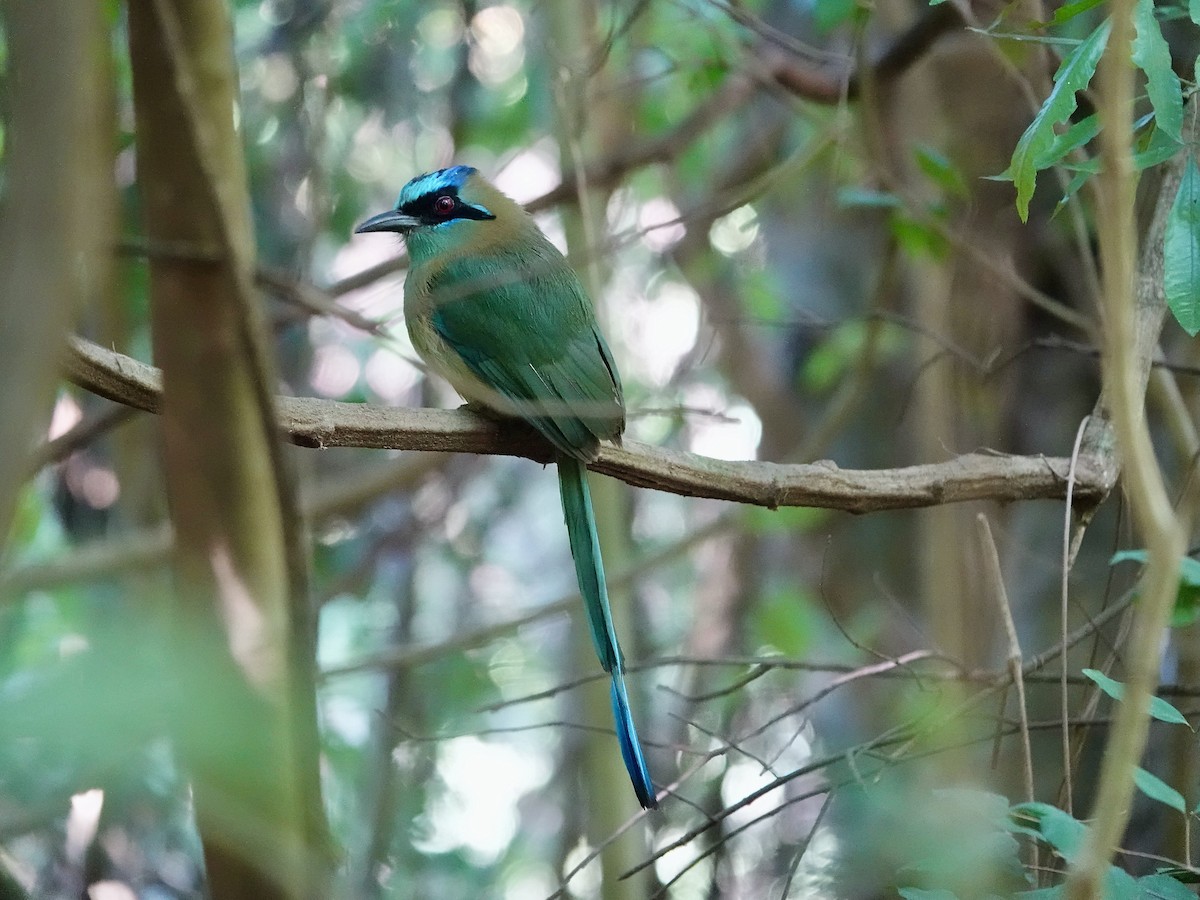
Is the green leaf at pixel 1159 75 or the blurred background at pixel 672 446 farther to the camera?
the blurred background at pixel 672 446

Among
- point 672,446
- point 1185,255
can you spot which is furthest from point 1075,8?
point 672,446

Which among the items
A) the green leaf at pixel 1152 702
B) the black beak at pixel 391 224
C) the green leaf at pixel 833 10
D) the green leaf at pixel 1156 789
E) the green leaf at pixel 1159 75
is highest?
the green leaf at pixel 833 10

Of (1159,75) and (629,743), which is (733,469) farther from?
(1159,75)

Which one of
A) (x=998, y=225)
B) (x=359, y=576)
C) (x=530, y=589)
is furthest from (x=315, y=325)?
(x=998, y=225)

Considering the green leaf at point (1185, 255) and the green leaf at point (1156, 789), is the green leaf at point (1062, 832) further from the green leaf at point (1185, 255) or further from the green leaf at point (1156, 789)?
the green leaf at point (1185, 255)

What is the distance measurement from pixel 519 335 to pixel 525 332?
2 centimetres

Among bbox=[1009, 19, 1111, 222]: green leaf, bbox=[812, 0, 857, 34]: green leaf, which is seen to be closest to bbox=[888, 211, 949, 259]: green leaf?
bbox=[812, 0, 857, 34]: green leaf

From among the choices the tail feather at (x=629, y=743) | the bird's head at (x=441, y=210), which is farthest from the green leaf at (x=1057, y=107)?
the bird's head at (x=441, y=210)

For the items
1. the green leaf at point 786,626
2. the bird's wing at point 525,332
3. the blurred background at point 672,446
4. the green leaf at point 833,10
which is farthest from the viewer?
the green leaf at point 786,626

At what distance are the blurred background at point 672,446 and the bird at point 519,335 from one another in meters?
0.15

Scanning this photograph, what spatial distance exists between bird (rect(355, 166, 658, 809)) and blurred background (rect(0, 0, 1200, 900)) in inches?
6.0

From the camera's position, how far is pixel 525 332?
285cm

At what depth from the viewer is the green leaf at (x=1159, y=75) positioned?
5.33 ft

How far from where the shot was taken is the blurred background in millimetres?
3021
